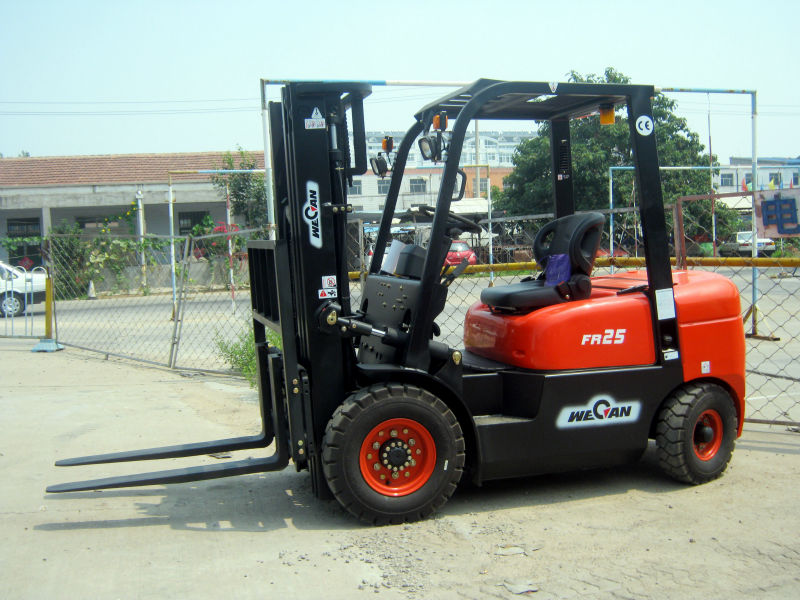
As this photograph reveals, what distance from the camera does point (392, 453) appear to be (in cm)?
443

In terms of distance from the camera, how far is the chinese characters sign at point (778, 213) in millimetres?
6500

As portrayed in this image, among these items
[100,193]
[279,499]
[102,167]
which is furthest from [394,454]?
[102,167]

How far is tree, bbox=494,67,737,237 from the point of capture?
80.9ft

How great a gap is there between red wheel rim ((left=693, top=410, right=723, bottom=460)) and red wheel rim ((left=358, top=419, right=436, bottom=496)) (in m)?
1.87

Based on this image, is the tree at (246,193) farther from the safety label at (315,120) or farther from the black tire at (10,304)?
the safety label at (315,120)

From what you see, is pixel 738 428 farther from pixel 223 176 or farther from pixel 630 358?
pixel 223 176

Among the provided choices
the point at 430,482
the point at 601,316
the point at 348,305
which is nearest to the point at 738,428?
the point at 601,316

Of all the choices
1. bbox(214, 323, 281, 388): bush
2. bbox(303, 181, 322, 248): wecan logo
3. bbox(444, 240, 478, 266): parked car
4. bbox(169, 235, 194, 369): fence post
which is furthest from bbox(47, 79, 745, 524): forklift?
bbox(169, 235, 194, 369): fence post

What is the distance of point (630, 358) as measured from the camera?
489 cm

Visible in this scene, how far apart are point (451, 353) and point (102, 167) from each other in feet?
105

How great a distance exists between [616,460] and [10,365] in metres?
8.64

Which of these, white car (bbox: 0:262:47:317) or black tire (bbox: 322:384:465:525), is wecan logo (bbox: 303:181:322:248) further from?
white car (bbox: 0:262:47:317)

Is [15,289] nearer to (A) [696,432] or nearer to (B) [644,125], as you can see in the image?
(B) [644,125]

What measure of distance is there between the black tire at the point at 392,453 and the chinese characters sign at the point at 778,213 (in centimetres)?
384
